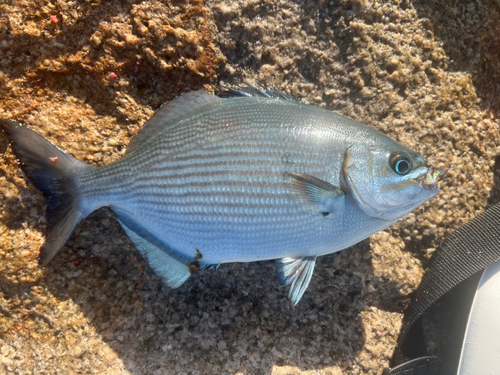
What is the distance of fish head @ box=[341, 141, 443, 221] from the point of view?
1464mm

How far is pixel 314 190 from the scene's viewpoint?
4.79 ft

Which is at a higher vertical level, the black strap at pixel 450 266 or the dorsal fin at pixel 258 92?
the dorsal fin at pixel 258 92

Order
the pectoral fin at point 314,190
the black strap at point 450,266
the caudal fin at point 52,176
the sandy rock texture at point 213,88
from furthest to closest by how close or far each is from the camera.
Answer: the black strap at point 450,266 → the sandy rock texture at point 213,88 → the caudal fin at point 52,176 → the pectoral fin at point 314,190

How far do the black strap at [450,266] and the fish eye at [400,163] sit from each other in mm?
788

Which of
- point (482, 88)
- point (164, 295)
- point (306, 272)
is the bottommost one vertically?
point (164, 295)

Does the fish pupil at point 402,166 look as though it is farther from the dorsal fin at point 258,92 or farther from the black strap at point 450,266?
the black strap at point 450,266

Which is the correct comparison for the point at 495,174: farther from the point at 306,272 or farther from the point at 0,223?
the point at 0,223

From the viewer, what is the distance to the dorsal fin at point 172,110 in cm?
166

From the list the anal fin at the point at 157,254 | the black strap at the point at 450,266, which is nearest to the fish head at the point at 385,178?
the black strap at the point at 450,266

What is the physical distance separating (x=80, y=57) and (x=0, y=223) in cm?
101

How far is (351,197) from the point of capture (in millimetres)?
1488

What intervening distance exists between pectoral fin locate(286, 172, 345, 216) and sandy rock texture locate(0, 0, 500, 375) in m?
0.55

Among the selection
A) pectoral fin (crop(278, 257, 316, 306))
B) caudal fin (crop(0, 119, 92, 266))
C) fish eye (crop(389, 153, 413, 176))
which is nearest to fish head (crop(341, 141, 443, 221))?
fish eye (crop(389, 153, 413, 176))

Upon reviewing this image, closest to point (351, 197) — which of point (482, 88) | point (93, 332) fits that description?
point (482, 88)
